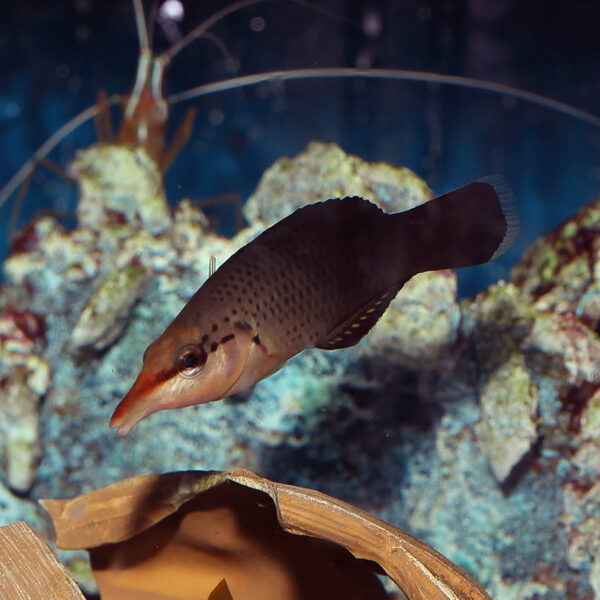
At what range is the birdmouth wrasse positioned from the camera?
0.88m

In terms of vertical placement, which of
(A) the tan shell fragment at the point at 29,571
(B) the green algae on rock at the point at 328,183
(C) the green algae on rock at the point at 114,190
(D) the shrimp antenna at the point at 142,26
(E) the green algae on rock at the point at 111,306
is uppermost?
(D) the shrimp antenna at the point at 142,26

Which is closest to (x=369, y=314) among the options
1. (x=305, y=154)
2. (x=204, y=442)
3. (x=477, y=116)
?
(x=305, y=154)

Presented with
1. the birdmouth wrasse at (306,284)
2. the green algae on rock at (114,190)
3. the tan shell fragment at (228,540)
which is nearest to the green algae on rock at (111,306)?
the green algae on rock at (114,190)

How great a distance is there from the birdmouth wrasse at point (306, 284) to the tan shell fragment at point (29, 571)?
29 centimetres

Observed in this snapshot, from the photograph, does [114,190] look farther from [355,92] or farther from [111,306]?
[355,92]

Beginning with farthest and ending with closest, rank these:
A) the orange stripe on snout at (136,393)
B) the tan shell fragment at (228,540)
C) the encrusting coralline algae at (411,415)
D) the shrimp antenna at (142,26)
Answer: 1. the shrimp antenna at (142,26)
2. the encrusting coralline algae at (411,415)
3. the tan shell fragment at (228,540)
4. the orange stripe on snout at (136,393)

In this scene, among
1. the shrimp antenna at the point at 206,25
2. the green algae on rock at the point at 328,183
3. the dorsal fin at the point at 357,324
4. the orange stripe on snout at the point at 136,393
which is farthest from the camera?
the shrimp antenna at the point at 206,25

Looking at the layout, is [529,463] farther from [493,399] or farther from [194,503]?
[194,503]

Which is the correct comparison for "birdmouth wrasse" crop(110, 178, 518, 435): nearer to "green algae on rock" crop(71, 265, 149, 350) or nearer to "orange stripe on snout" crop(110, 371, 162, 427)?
"orange stripe on snout" crop(110, 371, 162, 427)

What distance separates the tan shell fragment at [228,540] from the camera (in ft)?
3.14

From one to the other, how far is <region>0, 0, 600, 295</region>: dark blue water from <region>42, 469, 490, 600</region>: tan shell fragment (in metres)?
0.70

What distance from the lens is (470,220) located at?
105cm

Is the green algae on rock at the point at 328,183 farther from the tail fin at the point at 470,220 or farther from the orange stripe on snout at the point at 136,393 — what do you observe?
the orange stripe on snout at the point at 136,393

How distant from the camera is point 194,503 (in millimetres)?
1086
